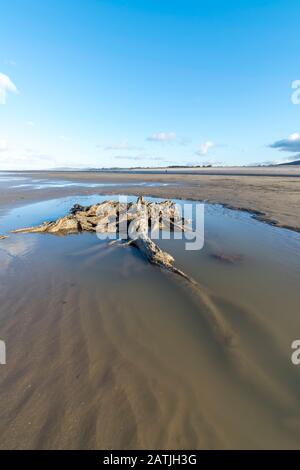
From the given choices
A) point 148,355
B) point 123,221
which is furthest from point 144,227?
point 148,355

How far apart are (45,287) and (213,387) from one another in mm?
3815

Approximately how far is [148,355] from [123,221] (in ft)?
27.0

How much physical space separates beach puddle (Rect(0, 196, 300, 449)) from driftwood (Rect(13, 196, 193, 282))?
2.60m

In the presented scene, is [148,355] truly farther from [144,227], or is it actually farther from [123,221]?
[123,221]

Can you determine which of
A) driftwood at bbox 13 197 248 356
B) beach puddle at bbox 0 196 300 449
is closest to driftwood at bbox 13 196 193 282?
driftwood at bbox 13 197 248 356

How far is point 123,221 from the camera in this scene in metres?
11.1

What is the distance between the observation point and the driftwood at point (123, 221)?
9383mm

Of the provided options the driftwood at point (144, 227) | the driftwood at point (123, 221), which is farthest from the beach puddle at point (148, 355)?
the driftwood at point (123, 221)

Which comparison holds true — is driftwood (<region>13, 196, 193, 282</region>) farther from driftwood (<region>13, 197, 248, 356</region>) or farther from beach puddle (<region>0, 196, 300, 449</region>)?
beach puddle (<region>0, 196, 300, 449</region>)

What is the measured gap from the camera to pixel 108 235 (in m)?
9.23

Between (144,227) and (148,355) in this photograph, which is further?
(144,227)

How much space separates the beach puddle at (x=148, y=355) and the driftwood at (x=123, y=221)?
8.52 feet
